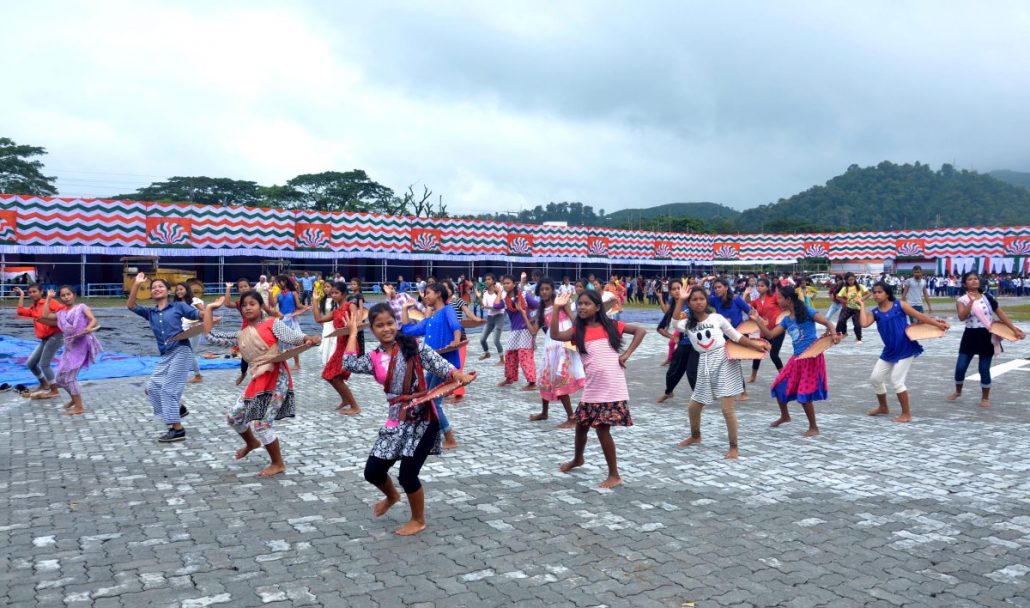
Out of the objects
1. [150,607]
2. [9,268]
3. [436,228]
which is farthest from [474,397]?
[436,228]

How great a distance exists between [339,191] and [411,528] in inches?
2766

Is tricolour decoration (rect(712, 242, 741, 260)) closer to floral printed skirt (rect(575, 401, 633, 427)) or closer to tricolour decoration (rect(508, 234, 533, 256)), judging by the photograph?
tricolour decoration (rect(508, 234, 533, 256))

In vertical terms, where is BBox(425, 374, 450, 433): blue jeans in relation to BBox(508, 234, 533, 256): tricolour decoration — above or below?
below

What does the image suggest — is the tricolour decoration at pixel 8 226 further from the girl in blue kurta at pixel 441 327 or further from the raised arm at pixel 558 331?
the raised arm at pixel 558 331

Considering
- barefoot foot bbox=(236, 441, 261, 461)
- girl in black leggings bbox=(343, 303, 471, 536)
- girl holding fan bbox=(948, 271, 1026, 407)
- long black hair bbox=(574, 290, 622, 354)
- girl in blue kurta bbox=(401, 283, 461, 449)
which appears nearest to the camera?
girl in black leggings bbox=(343, 303, 471, 536)

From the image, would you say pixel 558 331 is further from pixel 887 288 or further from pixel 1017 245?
pixel 1017 245

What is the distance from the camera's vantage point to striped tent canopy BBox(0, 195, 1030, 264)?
30484mm

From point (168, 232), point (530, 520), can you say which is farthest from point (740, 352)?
point (168, 232)

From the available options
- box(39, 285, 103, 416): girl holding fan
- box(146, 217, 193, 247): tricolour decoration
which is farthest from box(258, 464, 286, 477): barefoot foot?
box(146, 217, 193, 247): tricolour decoration

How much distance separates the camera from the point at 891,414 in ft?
30.0

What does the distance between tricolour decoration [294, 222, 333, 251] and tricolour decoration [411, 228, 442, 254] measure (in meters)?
4.67

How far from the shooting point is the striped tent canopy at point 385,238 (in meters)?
30.5

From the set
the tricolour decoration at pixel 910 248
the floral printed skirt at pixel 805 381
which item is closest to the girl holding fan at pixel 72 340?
the floral printed skirt at pixel 805 381

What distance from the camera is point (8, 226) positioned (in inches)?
1152
